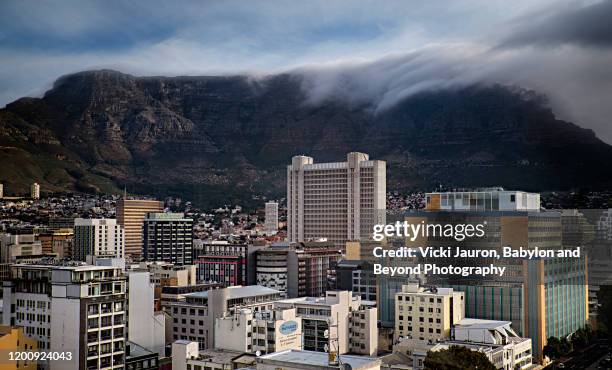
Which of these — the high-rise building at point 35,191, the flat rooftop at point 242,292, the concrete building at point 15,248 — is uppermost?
the high-rise building at point 35,191

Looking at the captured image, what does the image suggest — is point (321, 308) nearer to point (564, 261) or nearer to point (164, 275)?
point (564, 261)

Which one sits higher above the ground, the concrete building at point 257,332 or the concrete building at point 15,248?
the concrete building at point 15,248

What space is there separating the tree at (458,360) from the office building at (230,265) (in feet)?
79.8

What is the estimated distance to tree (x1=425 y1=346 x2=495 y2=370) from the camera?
17.3m

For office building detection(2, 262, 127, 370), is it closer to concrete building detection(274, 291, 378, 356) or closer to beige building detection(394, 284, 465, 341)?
concrete building detection(274, 291, 378, 356)

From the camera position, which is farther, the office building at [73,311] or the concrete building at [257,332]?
the concrete building at [257,332]

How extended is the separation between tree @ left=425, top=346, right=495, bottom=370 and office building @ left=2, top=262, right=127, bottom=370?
8937 mm

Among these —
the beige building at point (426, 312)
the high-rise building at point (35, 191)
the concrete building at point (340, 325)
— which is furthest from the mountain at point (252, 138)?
the concrete building at point (340, 325)

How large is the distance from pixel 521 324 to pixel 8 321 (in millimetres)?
17655

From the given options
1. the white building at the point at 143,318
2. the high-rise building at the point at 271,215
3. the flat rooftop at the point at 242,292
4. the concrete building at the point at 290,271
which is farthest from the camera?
the high-rise building at the point at 271,215

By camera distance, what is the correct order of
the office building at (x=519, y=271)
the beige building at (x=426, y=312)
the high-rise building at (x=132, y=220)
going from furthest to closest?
the high-rise building at (x=132, y=220), the office building at (x=519, y=271), the beige building at (x=426, y=312)

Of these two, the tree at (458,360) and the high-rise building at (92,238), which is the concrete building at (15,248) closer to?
the high-rise building at (92,238)

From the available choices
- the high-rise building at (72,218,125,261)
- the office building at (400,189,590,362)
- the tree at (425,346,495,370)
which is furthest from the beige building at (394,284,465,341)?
the high-rise building at (72,218,125,261)

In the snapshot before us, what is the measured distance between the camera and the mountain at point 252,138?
76.7 m
